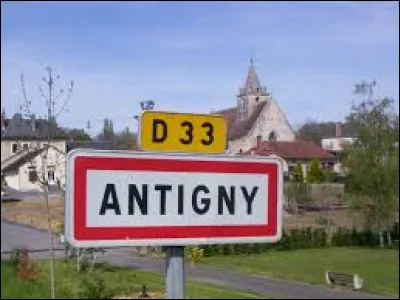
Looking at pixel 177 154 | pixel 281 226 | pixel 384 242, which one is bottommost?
pixel 384 242

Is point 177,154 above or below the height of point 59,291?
above

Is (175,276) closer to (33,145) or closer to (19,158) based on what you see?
(33,145)

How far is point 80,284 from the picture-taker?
12.5m

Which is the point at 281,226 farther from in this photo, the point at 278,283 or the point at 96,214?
the point at 278,283

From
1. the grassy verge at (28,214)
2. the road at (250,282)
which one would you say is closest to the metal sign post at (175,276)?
the grassy verge at (28,214)

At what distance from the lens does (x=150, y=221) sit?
1.80 meters

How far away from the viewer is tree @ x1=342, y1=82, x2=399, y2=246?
30359mm

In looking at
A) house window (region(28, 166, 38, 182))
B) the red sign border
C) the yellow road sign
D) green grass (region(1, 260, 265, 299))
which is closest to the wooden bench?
green grass (region(1, 260, 265, 299))

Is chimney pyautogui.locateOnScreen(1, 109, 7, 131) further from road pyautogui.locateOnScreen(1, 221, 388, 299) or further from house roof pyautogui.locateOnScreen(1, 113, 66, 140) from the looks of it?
road pyautogui.locateOnScreen(1, 221, 388, 299)

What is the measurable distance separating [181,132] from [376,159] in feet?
98.2

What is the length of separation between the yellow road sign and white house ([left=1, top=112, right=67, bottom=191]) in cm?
669

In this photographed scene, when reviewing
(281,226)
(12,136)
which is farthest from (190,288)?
(281,226)

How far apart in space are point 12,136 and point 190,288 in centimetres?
696

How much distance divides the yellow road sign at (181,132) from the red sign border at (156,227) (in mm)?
36
